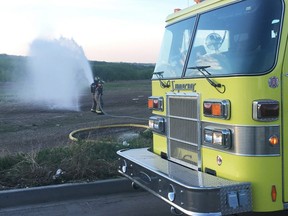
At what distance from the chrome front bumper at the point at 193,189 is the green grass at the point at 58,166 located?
1.79 metres

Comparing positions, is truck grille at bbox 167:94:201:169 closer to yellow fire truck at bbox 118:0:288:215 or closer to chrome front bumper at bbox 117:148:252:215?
yellow fire truck at bbox 118:0:288:215

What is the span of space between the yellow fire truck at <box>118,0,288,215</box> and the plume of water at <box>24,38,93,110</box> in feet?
85.3

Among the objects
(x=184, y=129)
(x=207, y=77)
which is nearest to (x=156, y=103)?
(x=184, y=129)

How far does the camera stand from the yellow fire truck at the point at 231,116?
385 centimetres

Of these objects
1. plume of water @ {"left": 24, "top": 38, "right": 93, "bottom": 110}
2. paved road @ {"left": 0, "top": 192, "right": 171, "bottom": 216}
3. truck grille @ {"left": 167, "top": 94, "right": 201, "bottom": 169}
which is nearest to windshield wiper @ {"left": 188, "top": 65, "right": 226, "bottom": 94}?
truck grille @ {"left": 167, "top": 94, "right": 201, "bottom": 169}

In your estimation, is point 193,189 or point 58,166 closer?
point 193,189

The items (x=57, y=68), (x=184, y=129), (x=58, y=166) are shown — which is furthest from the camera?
(x=57, y=68)

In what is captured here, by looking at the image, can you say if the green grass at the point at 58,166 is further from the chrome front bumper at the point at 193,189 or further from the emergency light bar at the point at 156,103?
the chrome front bumper at the point at 193,189

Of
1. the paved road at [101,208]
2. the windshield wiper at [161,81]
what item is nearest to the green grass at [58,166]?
the paved road at [101,208]

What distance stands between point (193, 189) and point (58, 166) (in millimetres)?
3393

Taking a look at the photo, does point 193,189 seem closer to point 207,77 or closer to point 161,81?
point 207,77

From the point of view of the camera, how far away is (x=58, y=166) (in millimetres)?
6711

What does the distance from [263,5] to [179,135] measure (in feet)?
5.77

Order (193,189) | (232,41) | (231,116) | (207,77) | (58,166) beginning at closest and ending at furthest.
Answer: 1. (193,189)
2. (231,116)
3. (232,41)
4. (207,77)
5. (58,166)
